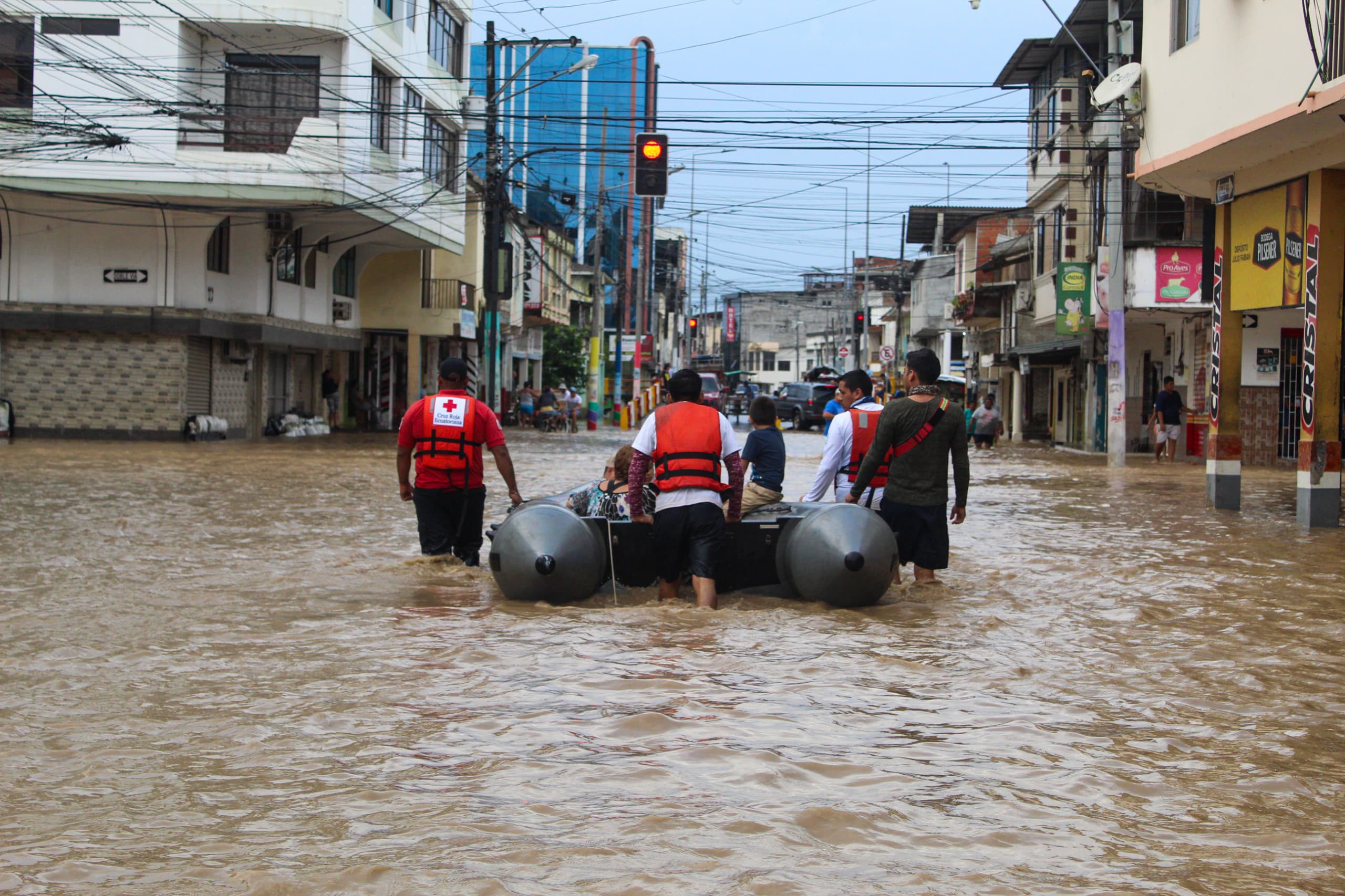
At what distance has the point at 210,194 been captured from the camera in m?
28.4

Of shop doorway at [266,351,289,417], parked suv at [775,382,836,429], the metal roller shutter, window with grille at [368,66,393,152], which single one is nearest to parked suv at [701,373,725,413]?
parked suv at [775,382,836,429]

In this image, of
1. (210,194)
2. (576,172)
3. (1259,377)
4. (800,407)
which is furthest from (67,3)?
(576,172)

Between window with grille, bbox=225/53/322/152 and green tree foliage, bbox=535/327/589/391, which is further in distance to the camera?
green tree foliage, bbox=535/327/589/391

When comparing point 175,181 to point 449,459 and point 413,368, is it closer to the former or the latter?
point 413,368

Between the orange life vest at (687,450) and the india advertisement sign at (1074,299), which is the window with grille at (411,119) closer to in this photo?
the india advertisement sign at (1074,299)

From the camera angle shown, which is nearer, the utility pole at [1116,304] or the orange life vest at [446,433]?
the orange life vest at [446,433]

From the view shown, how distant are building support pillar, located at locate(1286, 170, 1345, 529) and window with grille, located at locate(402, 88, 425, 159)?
21353mm

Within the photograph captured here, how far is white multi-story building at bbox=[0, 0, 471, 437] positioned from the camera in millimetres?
27984

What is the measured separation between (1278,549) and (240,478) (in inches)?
551

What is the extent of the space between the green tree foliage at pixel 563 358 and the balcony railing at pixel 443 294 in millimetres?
21981

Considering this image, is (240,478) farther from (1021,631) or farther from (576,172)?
(576,172)

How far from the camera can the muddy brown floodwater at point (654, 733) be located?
14.4ft

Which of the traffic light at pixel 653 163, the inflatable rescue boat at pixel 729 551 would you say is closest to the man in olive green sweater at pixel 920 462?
the inflatable rescue boat at pixel 729 551

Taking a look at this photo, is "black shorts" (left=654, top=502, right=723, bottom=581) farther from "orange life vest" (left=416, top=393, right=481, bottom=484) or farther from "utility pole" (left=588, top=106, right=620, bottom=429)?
"utility pole" (left=588, top=106, right=620, bottom=429)
